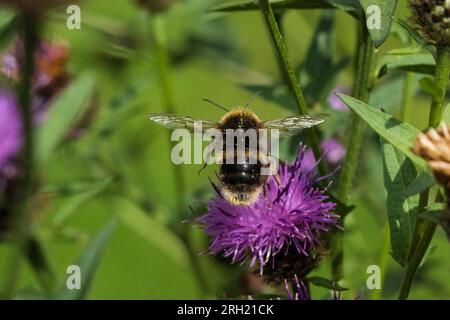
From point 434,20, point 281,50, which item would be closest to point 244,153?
point 281,50

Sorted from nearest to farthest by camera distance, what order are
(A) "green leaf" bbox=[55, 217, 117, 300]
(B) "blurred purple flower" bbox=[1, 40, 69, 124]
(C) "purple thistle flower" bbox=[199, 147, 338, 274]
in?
1. (C) "purple thistle flower" bbox=[199, 147, 338, 274]
2. (A) "green leaf" bbox=[55, 217, 117, 300]
3. (B) "blurred purple flower" bbox=[1, 40, 69, 124]

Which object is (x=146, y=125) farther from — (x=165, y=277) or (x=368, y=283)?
(x=368, y=283)

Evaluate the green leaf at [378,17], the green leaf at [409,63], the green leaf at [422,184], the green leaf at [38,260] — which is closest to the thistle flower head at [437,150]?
the green leaf at [422,184]

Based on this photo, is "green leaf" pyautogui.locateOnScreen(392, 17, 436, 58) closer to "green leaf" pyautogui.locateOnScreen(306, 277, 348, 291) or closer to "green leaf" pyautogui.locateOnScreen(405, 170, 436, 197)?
"green leaf" pyautogui.locateOnScreen(405, 170, 436, 197)

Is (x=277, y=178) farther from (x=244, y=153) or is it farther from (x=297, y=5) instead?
(x=297, y=5)

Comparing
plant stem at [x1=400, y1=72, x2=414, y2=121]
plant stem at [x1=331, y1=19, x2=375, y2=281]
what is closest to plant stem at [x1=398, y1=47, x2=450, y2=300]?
plant stem at [x1=331, y1=19, x2=375, y2=281]

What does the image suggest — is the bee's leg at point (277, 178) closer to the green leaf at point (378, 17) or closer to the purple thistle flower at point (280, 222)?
the purple thistle flower at point (280, 222)
